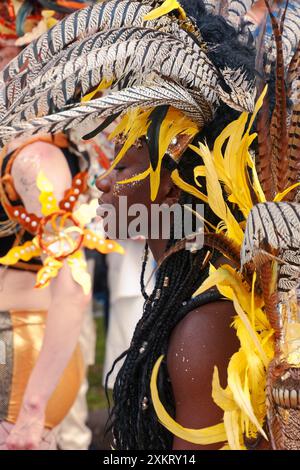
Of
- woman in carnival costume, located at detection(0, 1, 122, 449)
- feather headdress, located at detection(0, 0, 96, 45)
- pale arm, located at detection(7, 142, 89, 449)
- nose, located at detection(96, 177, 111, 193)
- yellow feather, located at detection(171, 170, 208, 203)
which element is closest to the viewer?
yellow feather, located at detection(171, 170, 208, 203)

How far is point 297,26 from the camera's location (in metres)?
2.42

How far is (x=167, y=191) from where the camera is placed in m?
2.37

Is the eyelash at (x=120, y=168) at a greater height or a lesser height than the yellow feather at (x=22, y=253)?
greater

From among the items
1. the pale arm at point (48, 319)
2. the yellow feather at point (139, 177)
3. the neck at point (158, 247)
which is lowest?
the pale arm at point (48, 319)

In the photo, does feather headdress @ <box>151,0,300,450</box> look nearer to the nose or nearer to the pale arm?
the nose

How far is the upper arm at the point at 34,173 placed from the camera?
3.74 metres

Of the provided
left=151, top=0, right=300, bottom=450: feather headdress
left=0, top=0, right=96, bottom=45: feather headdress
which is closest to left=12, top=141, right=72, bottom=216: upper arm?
left=0, top=0, right=96, bottom=45: feather headdress

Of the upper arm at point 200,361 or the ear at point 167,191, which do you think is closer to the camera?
the upper arm at point 200,361

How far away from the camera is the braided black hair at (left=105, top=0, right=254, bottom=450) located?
227cm

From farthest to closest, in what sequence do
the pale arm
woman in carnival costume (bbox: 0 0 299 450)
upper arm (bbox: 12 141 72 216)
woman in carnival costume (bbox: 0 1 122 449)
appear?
1. upper arm (bbox: 12 141 72 216)
2. woman in carnival costume (bbox: 0 1 122 449)
3. the pale arm
4. woman in carnival costume (bbox: 0 0 299 450)

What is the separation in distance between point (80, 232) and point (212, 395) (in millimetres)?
1981

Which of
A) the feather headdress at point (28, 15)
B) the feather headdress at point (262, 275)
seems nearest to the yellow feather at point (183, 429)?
the feather headdress at point (262, 275)

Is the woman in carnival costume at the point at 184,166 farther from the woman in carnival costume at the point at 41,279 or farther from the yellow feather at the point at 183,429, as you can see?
the woman in carnival costume at the point at 41,279

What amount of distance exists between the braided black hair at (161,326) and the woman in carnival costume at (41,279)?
126 cm
